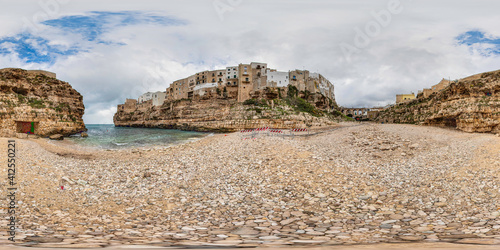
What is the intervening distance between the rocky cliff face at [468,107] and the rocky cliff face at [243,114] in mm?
26114

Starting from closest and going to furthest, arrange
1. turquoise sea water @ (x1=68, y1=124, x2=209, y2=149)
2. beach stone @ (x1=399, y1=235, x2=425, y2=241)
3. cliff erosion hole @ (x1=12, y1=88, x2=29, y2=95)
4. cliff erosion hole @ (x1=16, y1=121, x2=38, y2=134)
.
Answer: beach stone @ (x1=399, y1=235, x2=425, y2=241)
turquoise sea water @ (x1=68, y1=124, x2=209, y2=149)
cliff erosion hole @ (x1=16, y1=121, x2=38, y2=134)
cliff erosion hole @ (x1=12, y1=88, x2=29, y2=95)

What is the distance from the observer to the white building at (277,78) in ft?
238

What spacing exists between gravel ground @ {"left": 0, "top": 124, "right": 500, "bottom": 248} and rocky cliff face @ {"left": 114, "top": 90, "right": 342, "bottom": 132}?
45.9m

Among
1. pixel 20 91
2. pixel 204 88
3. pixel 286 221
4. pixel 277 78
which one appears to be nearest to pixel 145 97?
pixel 204 88

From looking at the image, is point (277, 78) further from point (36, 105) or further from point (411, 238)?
point (411, 238)

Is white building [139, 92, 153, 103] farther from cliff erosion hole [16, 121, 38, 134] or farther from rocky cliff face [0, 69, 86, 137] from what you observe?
cliff erosion hole [16, 121, 38, 134]

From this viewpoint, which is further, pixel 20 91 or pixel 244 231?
pixel 20 91

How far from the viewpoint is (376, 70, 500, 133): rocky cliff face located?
27.2 meters

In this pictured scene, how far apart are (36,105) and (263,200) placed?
4130cm

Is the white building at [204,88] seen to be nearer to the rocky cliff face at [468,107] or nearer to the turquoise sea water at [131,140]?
the turquoise sea water at [131,140]

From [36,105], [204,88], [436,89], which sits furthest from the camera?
[204,88]

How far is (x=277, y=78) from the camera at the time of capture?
7331 centimetres

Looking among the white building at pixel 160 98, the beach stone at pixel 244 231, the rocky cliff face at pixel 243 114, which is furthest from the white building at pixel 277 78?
the beach stone at pixel 244 231

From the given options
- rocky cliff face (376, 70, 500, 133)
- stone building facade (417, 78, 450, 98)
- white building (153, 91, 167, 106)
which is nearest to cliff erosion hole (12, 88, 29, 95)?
rocky cliff face (376, 70, 500, 133)
